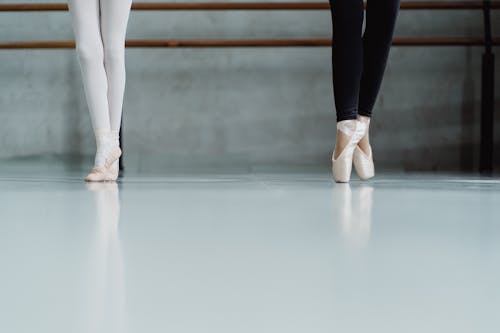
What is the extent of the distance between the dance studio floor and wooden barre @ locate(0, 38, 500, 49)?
1.69m

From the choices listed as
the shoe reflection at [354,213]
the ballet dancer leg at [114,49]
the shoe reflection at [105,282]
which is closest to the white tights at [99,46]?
the ballet dancer leg at [114,49]

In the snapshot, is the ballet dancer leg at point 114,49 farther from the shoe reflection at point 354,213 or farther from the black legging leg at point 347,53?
the shoe reflection at point 354,213

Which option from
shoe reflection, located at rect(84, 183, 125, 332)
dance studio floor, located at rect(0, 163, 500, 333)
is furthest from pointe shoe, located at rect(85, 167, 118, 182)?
shoe reflection, located at rect(84, 183, 125, 332)

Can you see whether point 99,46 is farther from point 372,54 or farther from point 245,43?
point 245,43

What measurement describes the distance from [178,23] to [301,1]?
475 millimetres

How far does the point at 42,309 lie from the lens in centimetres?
38

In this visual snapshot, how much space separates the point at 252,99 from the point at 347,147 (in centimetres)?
135

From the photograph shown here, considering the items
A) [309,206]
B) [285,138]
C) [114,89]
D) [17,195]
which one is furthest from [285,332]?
[285,138]

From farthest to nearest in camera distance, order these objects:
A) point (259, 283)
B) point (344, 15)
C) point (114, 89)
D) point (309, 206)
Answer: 1. point (114, 89)
2. point (344, 15)
3. point (309, 206)
4. point (259, 283)

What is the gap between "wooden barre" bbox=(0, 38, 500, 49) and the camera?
259cm

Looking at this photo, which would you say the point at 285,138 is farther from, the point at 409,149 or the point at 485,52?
the point at 485,52

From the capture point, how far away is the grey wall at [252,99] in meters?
2.83

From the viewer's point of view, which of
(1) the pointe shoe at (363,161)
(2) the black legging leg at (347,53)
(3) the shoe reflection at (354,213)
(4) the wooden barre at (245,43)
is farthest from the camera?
(4) the wooden barre at (245,43)

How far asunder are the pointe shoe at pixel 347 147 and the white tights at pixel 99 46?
0.55 meters
